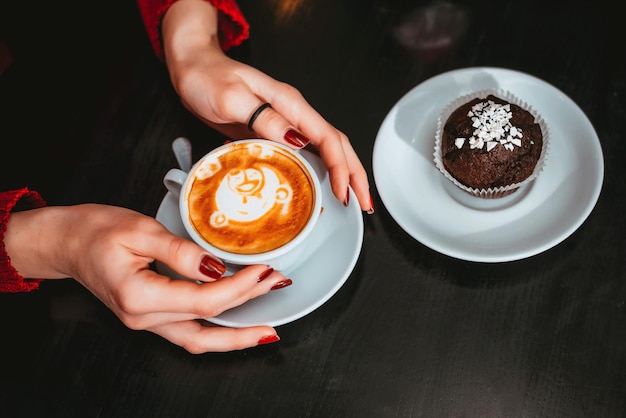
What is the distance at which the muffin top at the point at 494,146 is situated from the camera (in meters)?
1.33

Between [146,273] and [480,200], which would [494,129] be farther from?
[146,273]

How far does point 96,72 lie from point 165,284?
33.0 inches

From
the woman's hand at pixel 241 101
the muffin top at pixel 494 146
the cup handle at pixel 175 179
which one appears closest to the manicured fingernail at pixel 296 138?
the woman's hand at pixel 241 101

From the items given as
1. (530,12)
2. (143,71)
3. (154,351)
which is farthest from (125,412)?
(530,12)

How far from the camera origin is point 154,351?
1248 millimetres

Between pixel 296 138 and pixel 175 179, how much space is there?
288mm

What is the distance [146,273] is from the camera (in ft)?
3.70

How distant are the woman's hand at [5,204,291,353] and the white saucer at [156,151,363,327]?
42 millimetres

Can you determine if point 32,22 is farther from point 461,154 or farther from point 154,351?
point 461,154

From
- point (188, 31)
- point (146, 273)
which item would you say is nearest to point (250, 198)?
point (146, 273)

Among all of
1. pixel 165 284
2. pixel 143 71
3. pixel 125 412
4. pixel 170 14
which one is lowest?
pixel 125 412

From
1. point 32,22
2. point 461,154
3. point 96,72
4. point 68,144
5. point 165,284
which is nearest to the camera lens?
point 165,284

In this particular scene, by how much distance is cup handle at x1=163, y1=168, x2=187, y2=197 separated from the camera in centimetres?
124

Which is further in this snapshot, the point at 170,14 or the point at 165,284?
the point at 170,14
